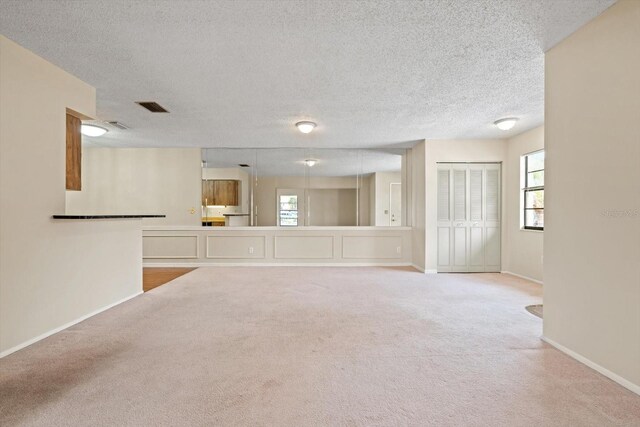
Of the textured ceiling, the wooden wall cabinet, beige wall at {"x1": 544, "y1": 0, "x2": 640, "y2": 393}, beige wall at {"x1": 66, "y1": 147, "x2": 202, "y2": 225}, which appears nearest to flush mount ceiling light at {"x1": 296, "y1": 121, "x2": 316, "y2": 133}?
the textured ceiling

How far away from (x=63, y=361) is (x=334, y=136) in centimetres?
464

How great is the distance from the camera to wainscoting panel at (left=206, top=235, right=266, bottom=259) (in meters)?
6.81

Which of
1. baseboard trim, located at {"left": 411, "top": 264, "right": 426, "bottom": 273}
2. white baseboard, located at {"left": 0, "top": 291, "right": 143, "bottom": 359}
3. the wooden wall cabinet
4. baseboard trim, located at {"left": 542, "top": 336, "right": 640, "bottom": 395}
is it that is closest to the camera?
baseboard trim, located at {"left": 542, "top": 336, "right": 640, "bottom": 395}

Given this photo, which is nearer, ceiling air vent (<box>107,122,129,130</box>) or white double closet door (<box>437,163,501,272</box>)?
ceiling air vent (<box>107,122,129,130</box>)

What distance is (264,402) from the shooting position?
73.9 inches

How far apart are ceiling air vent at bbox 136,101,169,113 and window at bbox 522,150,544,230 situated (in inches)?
221

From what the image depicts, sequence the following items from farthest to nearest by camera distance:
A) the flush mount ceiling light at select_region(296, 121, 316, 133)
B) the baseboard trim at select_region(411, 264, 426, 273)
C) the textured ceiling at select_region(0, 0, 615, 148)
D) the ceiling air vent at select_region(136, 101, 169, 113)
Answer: the baseboard trim at select_region(411, 264, 426, 273) < the flush mount ceiling light at select_region(296, 121, 316, 133) < the ceiling air vent at select_region(136, 101, 169, 113) < the textured ceiling at select_region(0, 0, 615, 148)

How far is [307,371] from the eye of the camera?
224 cm

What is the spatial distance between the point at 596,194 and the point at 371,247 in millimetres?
4713

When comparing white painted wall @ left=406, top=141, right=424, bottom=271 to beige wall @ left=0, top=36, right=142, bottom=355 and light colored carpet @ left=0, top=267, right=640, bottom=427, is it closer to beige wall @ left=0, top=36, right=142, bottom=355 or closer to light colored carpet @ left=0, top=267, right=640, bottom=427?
light colored carpet @ left=0, top=267, right=640, bottom=427

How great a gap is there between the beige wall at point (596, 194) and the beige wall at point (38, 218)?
4286mm

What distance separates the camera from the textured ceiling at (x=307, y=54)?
2.24m

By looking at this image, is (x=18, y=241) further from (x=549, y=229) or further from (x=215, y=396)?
(x=549, y=229)

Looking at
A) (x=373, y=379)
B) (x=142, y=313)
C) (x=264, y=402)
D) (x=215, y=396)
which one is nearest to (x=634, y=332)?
(x=373, y=379)
